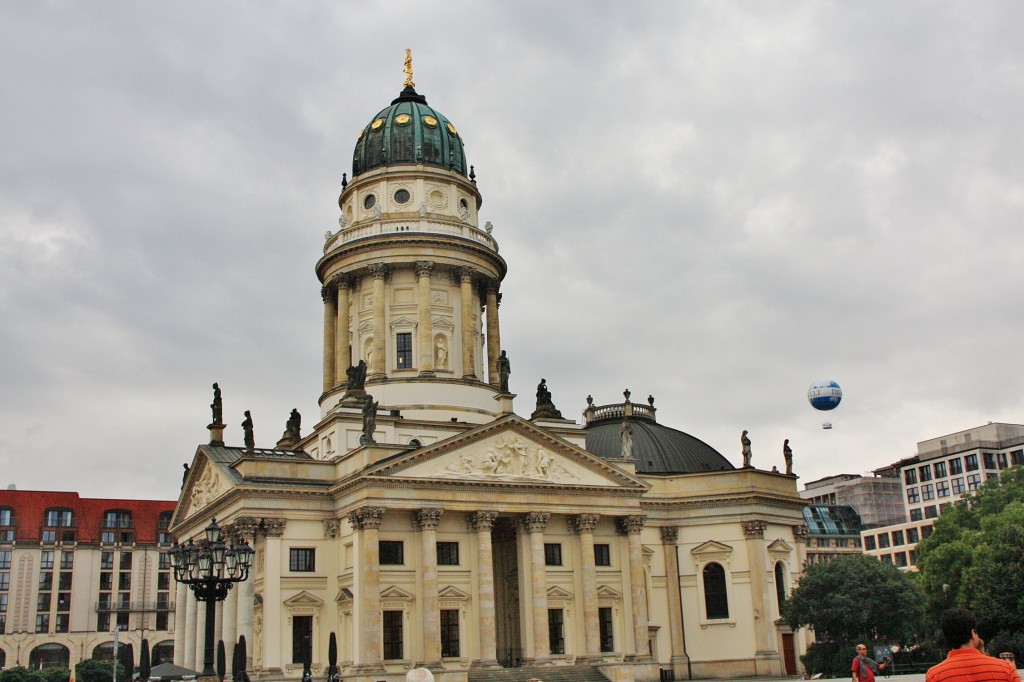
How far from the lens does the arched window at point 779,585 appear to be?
6231 centimetres

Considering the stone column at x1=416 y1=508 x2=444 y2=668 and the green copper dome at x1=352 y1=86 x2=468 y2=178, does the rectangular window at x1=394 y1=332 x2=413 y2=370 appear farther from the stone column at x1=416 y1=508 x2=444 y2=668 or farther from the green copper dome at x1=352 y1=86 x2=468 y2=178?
the stone column at x1=416 y1=508 x2=444 y2=668

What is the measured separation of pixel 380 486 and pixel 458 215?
22667 millimetres

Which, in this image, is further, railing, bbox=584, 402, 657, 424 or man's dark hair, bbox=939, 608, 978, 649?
railing, bbox=584, 402, 657, 424

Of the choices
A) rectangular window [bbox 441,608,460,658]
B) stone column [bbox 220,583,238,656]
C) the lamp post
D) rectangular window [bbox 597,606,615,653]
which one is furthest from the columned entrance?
the lamp post

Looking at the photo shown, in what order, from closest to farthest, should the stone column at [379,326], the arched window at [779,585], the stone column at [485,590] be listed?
the stone column at [485,590] → the arched window at [779,585] → the stone column at [379,326]

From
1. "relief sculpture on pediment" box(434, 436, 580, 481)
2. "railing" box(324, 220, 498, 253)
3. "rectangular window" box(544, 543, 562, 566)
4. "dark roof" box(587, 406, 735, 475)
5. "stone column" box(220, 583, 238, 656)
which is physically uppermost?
"railing" box(324, 220, 498, 253)

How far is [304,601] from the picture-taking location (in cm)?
5316

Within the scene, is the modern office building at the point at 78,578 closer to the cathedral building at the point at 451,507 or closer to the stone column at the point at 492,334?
the cathedral building at the point at 451,507

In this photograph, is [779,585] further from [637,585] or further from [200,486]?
[200,486]

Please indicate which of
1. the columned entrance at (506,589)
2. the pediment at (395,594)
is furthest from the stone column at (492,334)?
the pediment at (395,594)

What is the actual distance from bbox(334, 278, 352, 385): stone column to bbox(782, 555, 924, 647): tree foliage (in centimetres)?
2933

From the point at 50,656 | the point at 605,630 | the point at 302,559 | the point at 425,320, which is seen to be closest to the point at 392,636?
the point at 302,559

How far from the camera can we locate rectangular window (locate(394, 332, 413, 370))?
64.2 m

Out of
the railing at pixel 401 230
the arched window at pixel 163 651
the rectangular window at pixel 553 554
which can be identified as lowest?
the arched window at pixel 163 651
